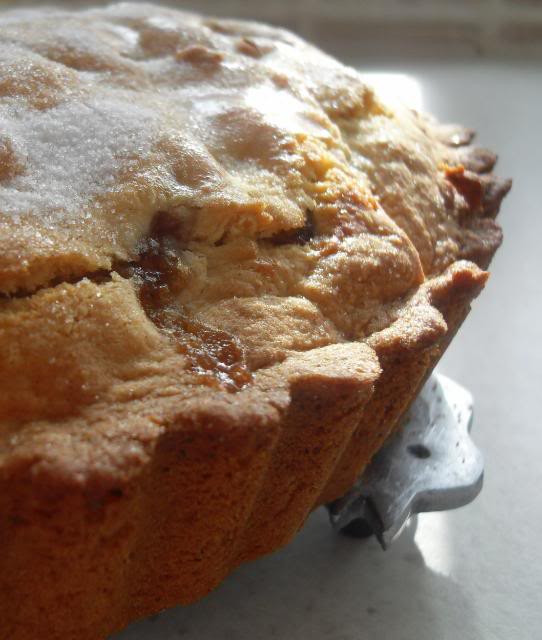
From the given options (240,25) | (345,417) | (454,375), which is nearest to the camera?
(345,417)

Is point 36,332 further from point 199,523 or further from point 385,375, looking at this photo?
point 385,375

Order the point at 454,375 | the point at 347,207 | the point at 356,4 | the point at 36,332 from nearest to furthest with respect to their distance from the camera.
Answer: the point at 36,332 < the point at 347,207 < the point at 454,375 < the point at 356,4

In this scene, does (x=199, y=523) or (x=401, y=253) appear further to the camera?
(x=401, y=253)

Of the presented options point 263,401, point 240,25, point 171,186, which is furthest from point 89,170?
point 240,25

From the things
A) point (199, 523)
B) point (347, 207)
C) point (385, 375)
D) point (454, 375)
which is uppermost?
point (347, 207)
